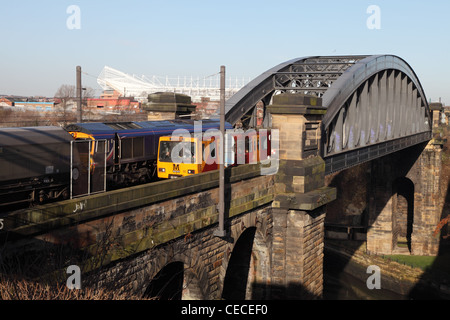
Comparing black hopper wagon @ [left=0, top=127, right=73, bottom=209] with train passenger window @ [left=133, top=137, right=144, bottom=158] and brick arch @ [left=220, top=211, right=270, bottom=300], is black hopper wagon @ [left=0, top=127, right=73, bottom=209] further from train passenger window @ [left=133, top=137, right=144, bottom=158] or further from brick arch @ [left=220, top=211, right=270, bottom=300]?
brick arch @ [left=220, top=211, right=270, bottom=300]

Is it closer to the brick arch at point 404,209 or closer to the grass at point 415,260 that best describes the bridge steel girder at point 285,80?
the grass at point 415,260

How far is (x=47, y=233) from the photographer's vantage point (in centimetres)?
1162

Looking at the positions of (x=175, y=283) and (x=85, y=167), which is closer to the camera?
(x=85, y=167)

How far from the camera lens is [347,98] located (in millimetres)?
28812

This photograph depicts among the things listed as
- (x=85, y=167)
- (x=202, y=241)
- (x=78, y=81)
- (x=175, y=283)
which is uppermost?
(x=78, y=81)

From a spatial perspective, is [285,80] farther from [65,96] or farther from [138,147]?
[65,96]

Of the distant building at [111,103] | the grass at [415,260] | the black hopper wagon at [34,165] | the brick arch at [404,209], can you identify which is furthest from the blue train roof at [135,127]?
the distant building at [111,103]

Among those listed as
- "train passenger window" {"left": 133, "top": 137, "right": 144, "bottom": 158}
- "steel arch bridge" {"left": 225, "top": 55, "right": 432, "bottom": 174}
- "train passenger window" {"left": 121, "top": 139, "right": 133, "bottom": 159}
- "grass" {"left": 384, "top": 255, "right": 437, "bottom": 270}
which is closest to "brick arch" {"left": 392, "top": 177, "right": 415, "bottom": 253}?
"grass" {"left": 384, "top": 255, "right": 437, "bottom": 270}

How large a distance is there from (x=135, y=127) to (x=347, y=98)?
12667 millimetres

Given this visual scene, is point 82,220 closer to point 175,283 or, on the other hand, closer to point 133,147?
point 175,283

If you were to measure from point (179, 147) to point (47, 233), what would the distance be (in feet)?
31.8

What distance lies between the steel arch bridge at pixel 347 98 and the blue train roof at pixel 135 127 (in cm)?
260

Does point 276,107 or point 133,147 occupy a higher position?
point 276,107
